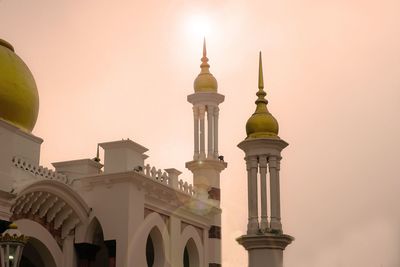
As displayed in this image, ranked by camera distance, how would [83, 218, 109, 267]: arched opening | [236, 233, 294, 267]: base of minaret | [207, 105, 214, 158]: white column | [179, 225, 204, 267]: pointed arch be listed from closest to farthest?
[83, 218, 109, 267]: arched opening
[236, 233, 294, 267]: base of minaret
[179, 225, 204, 267]: pointed arch
[207, 105, 214, 158]: white column

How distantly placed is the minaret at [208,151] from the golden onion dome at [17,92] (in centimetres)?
664

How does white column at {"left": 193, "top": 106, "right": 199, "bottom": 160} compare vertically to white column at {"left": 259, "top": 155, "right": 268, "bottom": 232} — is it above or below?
above

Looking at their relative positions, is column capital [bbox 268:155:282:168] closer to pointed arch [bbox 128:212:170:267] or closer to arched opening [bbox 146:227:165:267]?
pointed arch [bbox 128:212:170:267]

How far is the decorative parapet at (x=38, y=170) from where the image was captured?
17.8 metres

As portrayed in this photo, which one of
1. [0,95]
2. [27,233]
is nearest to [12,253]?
[27,233]

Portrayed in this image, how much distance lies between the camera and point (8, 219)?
54.7 feet

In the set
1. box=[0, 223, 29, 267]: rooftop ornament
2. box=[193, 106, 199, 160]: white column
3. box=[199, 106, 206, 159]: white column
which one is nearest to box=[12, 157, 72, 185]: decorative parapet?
box=[0, 223, 29, 267]: rooftop ornament

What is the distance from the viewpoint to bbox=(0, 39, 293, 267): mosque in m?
18.0

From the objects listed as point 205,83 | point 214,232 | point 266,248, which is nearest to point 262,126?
point 266,248

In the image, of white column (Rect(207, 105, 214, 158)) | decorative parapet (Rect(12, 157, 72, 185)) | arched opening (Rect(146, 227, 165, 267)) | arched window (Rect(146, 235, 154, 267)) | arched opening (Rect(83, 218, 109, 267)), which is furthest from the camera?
white column (Rect(207, 105, 214, 158))

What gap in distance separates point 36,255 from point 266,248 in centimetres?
618

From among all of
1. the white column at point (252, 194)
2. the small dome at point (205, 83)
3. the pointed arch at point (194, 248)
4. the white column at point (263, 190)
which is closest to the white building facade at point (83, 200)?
the pointed arch at point (194, 248)

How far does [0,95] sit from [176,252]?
684 cm

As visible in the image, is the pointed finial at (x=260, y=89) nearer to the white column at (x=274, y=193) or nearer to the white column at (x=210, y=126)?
the white column at (x=274, y=193)
